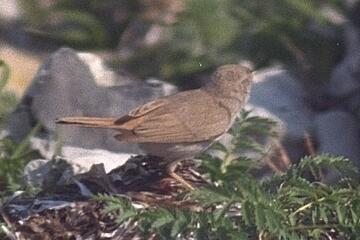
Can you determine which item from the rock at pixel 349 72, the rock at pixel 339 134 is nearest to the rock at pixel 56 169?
the rock at pixel 339 134

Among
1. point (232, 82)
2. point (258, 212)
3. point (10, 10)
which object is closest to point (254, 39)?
point (10, 10)

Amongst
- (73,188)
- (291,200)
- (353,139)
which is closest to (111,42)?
(353,139)

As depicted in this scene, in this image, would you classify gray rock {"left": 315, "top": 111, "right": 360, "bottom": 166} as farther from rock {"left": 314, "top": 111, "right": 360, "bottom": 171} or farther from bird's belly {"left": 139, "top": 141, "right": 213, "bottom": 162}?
bird's belly {"left": 139, "top": 141, "right": 213, "bottom": 162}

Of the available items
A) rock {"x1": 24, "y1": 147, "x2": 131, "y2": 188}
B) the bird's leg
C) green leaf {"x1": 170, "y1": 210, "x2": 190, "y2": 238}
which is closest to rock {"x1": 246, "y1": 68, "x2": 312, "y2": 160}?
rock {"x1": 24, "y1": 147, "x2": 131, "y2": 188}

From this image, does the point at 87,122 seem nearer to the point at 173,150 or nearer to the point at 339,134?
the point at 173,150

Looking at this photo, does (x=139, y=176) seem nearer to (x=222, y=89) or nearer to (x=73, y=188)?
(x=73, y=188)

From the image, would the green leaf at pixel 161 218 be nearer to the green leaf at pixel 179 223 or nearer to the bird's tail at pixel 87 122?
the green leaf at pixel 179 223
